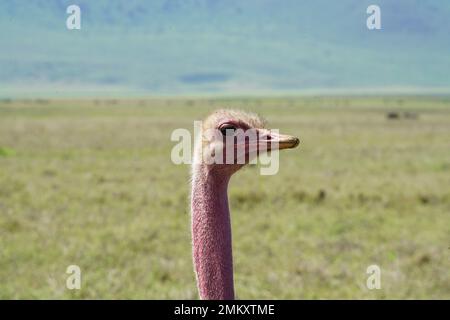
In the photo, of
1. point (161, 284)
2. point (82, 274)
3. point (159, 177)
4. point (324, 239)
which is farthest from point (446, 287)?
point (159, 177)

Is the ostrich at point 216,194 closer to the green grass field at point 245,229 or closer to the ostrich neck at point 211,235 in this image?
the ostrich neck at point 211,235

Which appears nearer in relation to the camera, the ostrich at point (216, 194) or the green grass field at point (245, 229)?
the ostrich at point (216, 194)

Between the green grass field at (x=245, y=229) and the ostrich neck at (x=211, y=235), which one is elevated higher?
the green grass field at (x=245, y=229)

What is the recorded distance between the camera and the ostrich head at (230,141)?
280 centimetres

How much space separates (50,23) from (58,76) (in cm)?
3999

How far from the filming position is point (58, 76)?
159375 mm

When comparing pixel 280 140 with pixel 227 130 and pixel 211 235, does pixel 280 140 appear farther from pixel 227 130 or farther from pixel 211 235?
pixel 211 235

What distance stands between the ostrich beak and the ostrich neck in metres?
0.23

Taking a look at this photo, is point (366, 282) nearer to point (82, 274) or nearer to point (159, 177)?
point (82, 274)

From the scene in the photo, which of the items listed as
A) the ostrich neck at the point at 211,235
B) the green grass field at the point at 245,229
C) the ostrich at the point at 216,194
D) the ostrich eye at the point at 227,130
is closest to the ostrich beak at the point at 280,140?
the ostrich at the point at 216,194

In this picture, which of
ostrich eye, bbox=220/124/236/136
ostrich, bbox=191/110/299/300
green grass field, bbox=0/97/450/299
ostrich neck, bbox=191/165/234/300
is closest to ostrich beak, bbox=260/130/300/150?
ostrich, bbox=191/110/299/300

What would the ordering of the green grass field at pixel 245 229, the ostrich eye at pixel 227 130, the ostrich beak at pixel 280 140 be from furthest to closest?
the green grass field at pixel 245 229 → the ostrich eye at pixel 227 130 → the ostrich beak at pixel 280 140

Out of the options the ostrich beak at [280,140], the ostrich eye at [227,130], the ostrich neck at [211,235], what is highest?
the ostrich eye at [227,130]

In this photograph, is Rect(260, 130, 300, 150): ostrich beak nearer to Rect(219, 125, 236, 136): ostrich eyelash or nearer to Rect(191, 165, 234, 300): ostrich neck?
Rect(219, 125, 236, 136): ostrich eyelash
